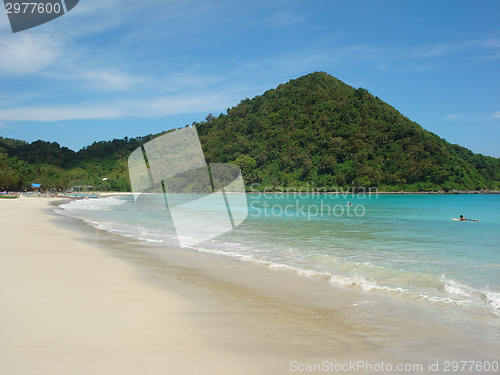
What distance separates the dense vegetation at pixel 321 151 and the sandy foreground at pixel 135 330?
3427 inches

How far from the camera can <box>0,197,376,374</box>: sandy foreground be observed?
3.15 metres

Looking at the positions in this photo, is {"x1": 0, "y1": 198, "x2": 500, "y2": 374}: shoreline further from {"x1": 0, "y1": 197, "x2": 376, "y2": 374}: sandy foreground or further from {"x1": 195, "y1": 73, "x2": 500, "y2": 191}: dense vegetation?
{"x1": 195, "y1": 73, "x2": 500, "y2": 191}: dense vegetation

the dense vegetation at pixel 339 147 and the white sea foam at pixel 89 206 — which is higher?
the dense vegetation at pixel 339 147

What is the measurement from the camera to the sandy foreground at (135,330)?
315 centimetres

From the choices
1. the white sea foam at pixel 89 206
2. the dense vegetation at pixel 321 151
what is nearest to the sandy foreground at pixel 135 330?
the white sea foam at pixel 89 206

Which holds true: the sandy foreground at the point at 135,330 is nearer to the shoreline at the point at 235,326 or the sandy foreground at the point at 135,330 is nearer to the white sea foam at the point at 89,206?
the shoreline at the point at 235,326

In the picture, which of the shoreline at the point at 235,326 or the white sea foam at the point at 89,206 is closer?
the shoreline at the point at 235,326

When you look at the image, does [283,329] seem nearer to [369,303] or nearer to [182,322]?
[182,322]

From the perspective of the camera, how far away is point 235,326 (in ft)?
14.2

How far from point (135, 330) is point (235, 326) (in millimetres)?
1205

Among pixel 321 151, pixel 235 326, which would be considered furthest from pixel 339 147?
pixel 235 326

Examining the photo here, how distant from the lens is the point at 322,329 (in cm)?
435

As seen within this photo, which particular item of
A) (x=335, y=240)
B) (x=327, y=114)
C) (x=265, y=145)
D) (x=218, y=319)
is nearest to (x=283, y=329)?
(x=218, y=319)

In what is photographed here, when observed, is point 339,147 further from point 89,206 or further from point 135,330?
point 135,330
